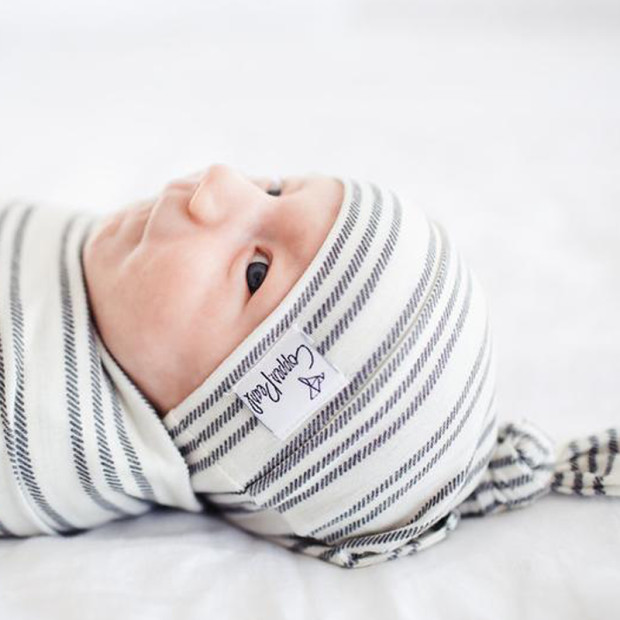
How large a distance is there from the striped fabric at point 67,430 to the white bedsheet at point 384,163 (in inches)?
2.1

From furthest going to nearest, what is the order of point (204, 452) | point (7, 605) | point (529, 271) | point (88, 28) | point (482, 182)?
1. point (88, 28)
2. point (482, 182)
3. point (529, 271)
4. point (204, 452)
5. point (7, 605)

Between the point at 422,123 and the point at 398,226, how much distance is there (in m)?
0.83

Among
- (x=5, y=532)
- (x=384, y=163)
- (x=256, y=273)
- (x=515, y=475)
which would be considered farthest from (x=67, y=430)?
(x=384, y=163)

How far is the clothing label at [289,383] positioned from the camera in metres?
0.97

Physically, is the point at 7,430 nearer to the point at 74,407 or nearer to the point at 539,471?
the point at 74,407

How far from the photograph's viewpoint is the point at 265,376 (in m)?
0.98

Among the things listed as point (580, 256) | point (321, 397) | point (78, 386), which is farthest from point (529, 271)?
point (78, 386)

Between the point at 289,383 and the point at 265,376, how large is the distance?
3 centimetres

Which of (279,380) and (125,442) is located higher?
(279,380)

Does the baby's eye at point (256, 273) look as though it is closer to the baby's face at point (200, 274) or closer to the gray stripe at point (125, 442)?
the baby's face at point (200, 274)

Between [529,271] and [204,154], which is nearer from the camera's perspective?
[529,271]

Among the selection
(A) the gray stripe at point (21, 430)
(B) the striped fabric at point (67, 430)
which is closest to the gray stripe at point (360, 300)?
(B) the striped fabric at point (67, 430)

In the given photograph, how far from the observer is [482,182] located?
1658 millimetres

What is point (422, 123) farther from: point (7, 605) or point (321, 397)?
point (7, 605)
